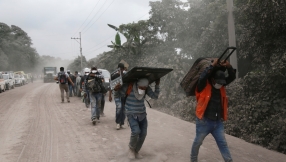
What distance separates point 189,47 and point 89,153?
13003mm

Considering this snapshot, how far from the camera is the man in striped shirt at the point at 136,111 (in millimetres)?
4916

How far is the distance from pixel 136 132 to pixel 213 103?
59.1 inches

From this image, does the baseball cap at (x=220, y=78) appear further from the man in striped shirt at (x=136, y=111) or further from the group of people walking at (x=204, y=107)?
the man in striped shirt at (x=136, y=111)

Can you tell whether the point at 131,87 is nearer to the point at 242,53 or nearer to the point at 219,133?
the point at 219,133

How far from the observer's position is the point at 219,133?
4.23m

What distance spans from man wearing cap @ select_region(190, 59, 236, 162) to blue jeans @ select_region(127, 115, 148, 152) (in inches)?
44.0

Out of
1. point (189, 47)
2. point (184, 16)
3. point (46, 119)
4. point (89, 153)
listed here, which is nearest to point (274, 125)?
point (89, 153)

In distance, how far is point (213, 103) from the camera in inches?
163

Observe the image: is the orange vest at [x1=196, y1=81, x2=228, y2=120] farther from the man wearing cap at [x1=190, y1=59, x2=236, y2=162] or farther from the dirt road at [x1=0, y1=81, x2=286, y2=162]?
the dirt road at [x1=0, y1=81, x2=286, y2=162]

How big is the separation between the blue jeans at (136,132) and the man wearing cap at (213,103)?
3.67ft

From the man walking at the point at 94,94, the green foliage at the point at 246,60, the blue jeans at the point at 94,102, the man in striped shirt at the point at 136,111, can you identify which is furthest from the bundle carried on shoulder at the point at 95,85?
the green foliage at the point at 246,60

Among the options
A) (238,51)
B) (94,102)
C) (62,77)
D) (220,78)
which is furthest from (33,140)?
(238,51)

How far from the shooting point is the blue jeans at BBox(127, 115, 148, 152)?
16.0ft

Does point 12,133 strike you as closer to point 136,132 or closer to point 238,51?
point 136,132
